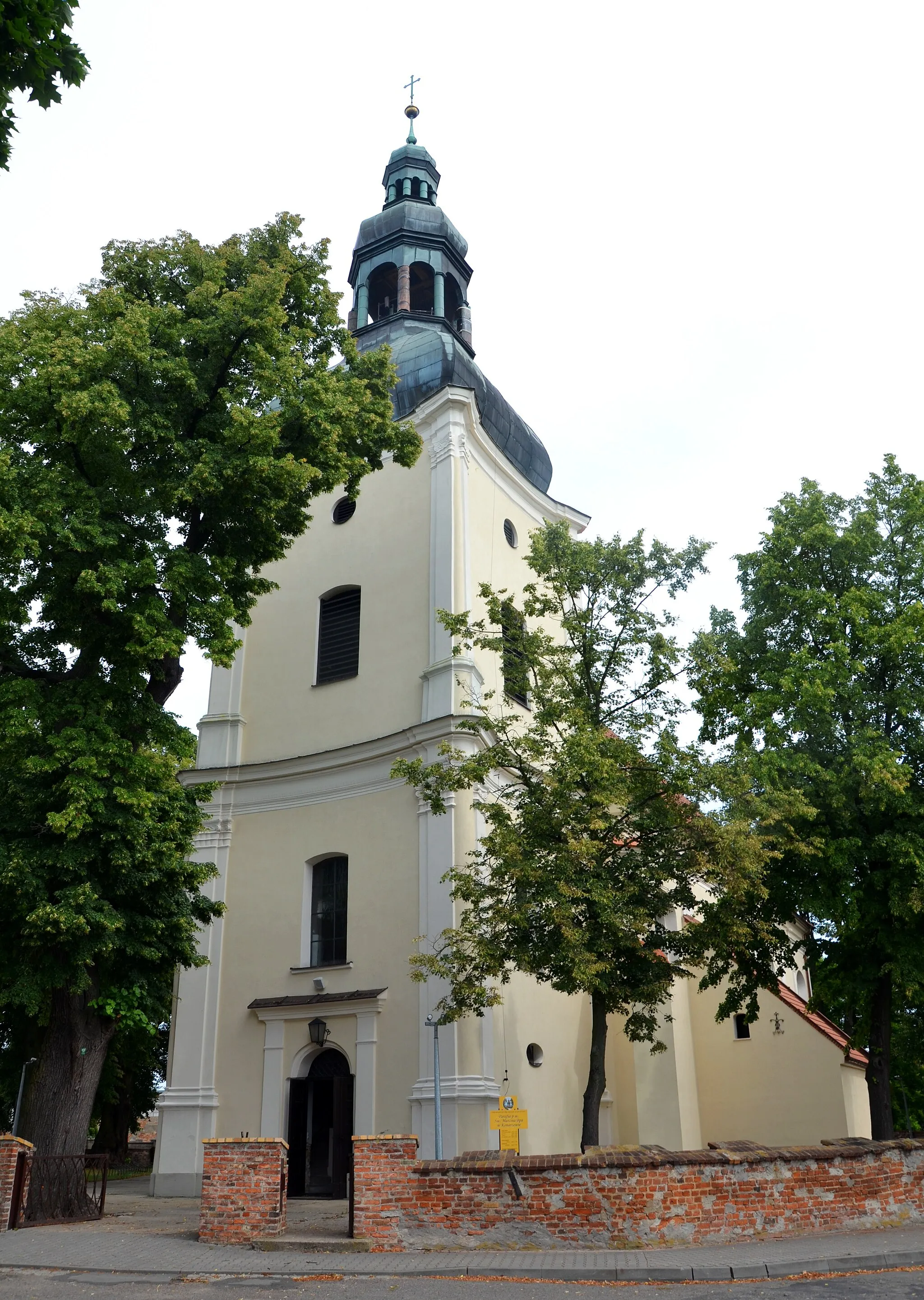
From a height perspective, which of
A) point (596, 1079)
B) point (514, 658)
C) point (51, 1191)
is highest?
point (514, 658)

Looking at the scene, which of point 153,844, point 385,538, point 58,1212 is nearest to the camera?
point 58,1212

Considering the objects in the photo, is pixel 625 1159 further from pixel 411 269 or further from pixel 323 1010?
pixel 411 269

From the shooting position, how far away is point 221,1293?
8359 mm

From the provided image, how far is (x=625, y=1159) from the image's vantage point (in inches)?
393

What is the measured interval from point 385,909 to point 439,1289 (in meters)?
10.3

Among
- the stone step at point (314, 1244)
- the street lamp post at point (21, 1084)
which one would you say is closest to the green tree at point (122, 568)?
the stone step at point (314, 1244)

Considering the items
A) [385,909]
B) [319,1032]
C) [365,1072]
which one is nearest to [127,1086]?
[319,1032]

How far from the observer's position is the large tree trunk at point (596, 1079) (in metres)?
12.9

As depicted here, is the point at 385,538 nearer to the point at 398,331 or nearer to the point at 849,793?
the point at 398,331

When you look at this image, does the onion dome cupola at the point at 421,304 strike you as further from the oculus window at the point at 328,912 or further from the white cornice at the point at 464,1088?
the white cornice at the point at 464,1088

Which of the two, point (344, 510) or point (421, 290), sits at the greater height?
point (421, 290)

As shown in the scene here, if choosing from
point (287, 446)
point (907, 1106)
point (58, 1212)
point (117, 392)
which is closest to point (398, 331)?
point (287, 446)

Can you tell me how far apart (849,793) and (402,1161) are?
8.14m

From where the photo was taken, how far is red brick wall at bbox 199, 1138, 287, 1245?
10.8 meters
